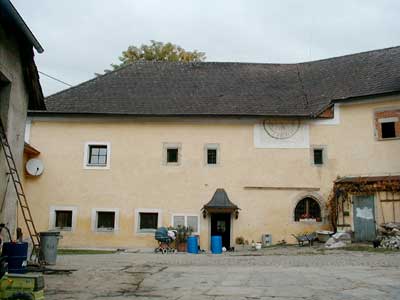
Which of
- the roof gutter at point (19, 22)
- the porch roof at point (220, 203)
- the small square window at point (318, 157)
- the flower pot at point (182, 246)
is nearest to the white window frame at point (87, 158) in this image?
the flower pot at point (182, 246)

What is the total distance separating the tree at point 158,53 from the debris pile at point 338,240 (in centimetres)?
1731

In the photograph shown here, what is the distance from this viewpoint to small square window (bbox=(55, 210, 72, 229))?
70.9 ft

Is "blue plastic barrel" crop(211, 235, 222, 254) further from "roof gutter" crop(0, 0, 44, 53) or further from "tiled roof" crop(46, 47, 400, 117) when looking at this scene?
"roof gutter" crop(0, 0, 44, 53)

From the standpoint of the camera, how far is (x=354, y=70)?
78.5ft

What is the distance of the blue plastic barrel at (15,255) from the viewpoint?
30.8 feet

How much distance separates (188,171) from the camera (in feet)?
71.5

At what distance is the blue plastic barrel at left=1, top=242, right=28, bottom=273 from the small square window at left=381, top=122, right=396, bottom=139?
16.8m

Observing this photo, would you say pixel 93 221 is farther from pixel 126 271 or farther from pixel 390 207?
pixel 390 207

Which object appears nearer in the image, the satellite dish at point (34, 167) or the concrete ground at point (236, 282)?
the concrete ground at point (236, 282)

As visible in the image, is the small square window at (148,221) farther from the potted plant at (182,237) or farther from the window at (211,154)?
the window at (211,154)

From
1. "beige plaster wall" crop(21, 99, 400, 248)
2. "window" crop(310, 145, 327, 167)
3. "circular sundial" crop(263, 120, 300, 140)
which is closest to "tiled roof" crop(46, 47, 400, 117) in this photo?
"circular sundial" crop(263, 120, 300, 140)

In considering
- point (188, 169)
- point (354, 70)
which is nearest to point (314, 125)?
point (354, 70)

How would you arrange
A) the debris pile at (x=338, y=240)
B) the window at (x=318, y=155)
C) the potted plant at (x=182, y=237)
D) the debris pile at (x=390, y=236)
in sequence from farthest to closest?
the window at (x=318, y=155) → the potted plant at (x=182, y=237) → the debris pile at (x=338, y=240) → the debris pile at (x=390, y=236)

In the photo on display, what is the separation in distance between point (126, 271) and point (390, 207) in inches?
529
